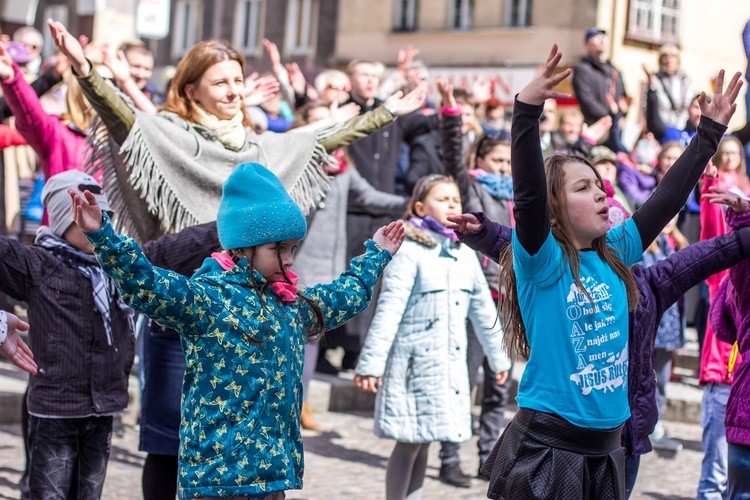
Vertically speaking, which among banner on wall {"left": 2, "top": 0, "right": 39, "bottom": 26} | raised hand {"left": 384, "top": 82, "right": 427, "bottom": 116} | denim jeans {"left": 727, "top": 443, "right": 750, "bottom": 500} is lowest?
denim jeans {"left": 727, "top": 443, "right": 750, "bottom": 500}

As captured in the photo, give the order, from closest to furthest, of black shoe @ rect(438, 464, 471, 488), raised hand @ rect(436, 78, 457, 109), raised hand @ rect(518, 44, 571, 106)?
1. raised hand @ rect(518, 44, 571, 106)
2. raised hand @ rect(436, 78, 457, 109)
3. black shoe @ rect(438, 464, 471, 488)

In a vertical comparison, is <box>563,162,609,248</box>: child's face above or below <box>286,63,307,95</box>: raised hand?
below

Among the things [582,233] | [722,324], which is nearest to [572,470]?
[582,233]

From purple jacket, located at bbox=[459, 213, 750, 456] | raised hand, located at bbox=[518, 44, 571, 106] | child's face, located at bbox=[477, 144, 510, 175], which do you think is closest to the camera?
raised hand, located at bbox=[518, 44, 571, 106]

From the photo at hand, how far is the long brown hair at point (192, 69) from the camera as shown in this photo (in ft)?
17.3

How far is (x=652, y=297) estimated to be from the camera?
4.80 m

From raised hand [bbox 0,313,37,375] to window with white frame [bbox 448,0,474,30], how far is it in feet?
84.6

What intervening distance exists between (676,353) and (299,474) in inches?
290

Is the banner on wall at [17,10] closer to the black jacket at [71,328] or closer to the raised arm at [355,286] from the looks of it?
the black jacket at [71,328]

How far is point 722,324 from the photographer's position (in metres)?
5.30

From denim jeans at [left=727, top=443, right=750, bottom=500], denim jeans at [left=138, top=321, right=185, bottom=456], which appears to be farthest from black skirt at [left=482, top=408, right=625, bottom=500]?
denim jeans at [left=138, top=321, right=185, bottom=456]

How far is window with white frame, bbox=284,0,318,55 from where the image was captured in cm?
3303

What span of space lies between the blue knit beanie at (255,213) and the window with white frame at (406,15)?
2672 centimetres

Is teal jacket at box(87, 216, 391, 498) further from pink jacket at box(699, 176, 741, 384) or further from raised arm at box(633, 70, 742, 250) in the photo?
pink jacket at box(699, 176, 741, 384)
